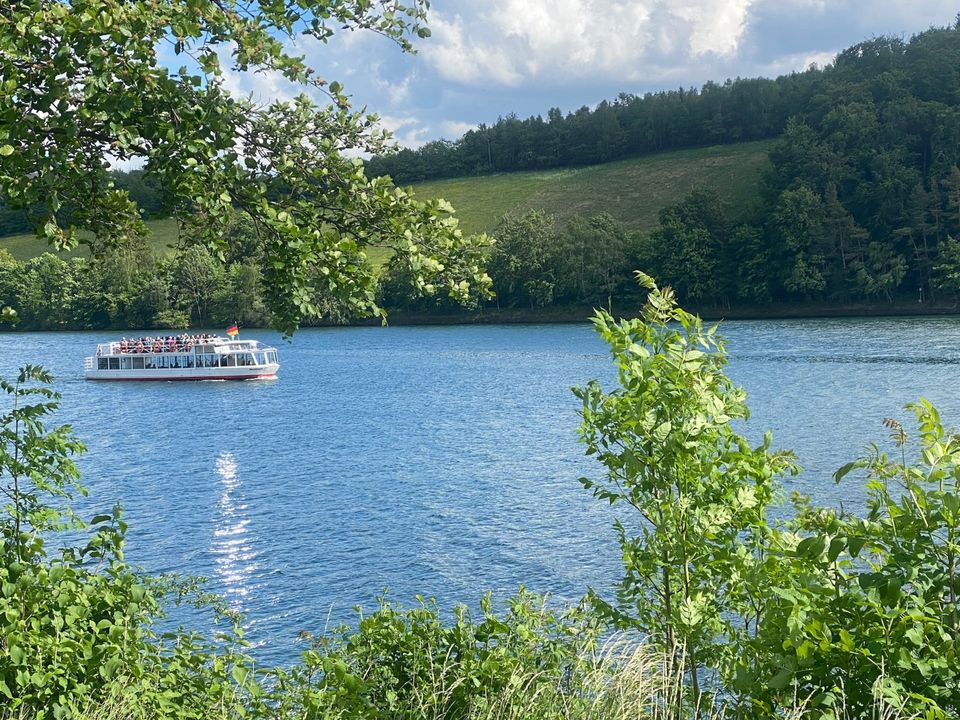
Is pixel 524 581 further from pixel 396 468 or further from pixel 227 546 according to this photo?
pixel 396 468

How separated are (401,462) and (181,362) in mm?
44635

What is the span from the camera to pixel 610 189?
149 m

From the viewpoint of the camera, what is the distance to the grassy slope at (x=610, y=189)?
135 metres

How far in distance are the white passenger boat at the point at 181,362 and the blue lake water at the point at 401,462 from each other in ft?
6.93

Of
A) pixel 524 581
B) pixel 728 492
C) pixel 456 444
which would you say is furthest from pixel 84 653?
pixel 456 444

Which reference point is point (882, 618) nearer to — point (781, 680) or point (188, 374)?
point (781, 680)

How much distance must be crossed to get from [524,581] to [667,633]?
1290cm

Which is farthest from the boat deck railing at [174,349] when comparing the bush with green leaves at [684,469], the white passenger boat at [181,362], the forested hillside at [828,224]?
the bush with green leaves at [684,469]

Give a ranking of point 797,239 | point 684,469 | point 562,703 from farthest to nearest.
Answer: point 797,239 < point 684,469 < point 562,703

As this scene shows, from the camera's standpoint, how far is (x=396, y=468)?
3438 centimetres

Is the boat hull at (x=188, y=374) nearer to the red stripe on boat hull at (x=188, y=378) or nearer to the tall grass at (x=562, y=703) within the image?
the red stripe on boat hull at (x=188, y=378)

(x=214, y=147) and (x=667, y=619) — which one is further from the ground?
(x=214, y=147)

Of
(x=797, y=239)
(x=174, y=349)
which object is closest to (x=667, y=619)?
(x=174, y=349)

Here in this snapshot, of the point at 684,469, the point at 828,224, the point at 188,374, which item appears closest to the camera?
the point at 684,469
